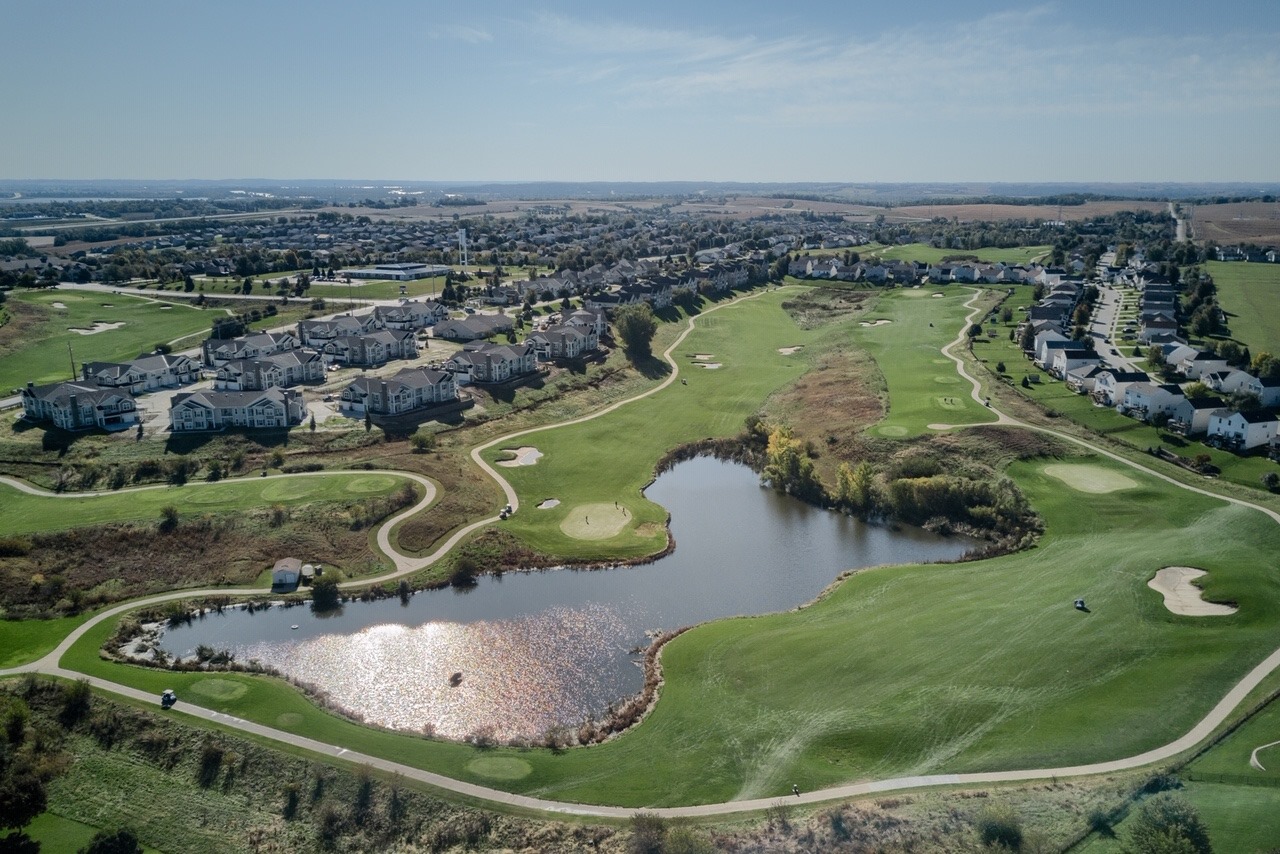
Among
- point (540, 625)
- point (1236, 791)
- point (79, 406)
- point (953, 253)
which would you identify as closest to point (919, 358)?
point (540, 625)

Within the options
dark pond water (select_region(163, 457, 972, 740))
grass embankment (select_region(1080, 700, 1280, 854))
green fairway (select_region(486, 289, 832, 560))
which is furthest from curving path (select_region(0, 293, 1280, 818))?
green fairway (select_region(486, 289, 832, 560))

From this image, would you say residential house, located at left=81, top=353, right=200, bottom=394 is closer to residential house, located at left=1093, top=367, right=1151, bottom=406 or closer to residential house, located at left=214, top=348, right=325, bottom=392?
residential house, located at left=214, top=348, right=325, bottom=392

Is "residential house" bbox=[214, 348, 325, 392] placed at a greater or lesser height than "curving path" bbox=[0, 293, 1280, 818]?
greater

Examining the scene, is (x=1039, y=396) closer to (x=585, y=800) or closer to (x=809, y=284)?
(x=585, y=800)

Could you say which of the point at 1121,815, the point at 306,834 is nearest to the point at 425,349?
the point at 306,834

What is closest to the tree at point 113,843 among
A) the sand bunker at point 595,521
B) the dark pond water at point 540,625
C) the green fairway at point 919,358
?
the dark pond water at point 540,625

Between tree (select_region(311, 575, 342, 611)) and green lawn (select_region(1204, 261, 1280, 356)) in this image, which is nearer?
tree (select_region(311, 575, 342, 611))

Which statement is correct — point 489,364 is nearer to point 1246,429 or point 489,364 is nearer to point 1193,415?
point 1193,415
